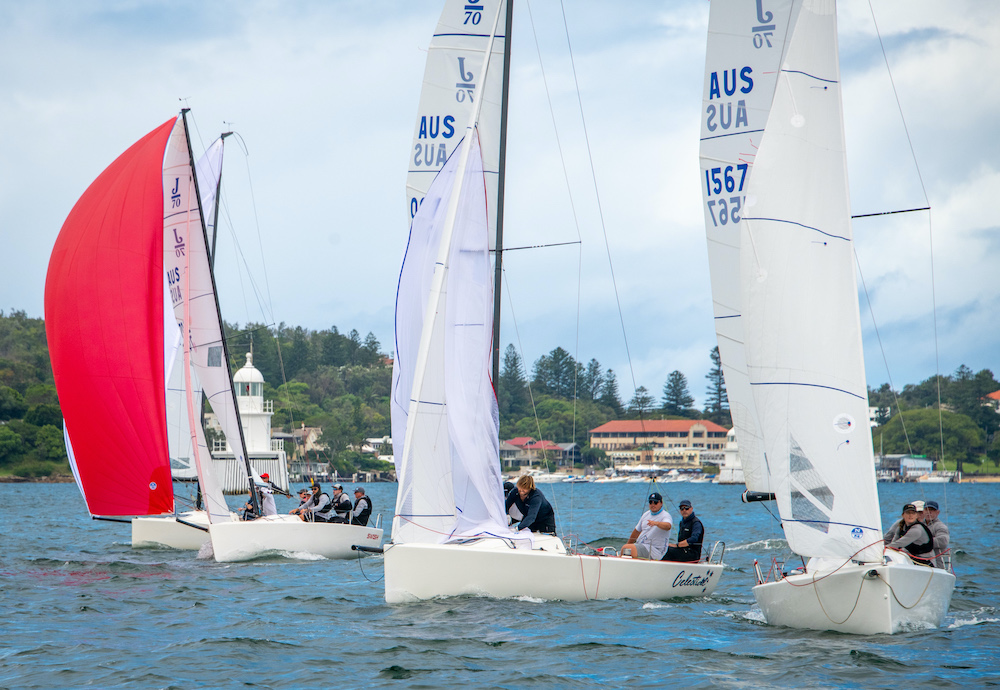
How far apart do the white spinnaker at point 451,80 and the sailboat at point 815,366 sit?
518 centimetres

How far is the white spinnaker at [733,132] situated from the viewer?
45.0ft

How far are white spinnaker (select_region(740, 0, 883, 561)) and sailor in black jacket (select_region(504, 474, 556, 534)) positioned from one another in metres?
3.31

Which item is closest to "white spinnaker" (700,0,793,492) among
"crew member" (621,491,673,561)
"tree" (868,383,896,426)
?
"crew member" (621,491,673,561)

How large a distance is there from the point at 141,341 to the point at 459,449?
6562mm

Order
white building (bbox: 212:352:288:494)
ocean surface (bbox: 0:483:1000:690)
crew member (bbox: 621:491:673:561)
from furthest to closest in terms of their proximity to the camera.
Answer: white building (bbox: 212:352:288:494) < crew member (bbox: 621:491:673:561) < ocean surface (bbox: 0:483:1000:690)

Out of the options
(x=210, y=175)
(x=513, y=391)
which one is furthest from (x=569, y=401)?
(x=210, y=175)

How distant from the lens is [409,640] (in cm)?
970

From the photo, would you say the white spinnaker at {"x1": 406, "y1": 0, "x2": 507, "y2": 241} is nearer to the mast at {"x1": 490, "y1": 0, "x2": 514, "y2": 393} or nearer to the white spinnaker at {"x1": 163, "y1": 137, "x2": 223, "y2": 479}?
the mast at {"x1": 490, "y1": 0, "x2": 514, "y2": 393}

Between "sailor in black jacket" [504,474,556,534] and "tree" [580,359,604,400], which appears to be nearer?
"sailor in black jacket" [504,474,556,534]

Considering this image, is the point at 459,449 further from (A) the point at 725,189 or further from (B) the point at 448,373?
(A) the point at 725,189

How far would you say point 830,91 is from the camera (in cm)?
1017

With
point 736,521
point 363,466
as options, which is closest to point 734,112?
point 736,521

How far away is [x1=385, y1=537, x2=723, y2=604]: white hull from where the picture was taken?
11047 mm

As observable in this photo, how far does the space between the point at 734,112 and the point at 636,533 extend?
549 cm
